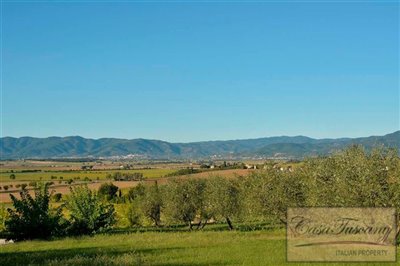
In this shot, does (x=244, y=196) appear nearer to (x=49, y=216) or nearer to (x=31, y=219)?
(x=49, y=216)

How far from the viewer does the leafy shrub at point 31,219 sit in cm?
4247

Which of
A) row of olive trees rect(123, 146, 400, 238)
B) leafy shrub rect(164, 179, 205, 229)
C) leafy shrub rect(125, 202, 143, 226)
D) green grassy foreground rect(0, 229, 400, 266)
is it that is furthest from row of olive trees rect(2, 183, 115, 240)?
leafy shrub rect(125, 202, 143, 226)

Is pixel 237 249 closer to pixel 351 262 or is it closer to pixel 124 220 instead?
pixel 351 262

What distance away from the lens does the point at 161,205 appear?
70.7 meters

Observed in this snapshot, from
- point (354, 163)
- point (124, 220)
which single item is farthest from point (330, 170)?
point (124, 220)

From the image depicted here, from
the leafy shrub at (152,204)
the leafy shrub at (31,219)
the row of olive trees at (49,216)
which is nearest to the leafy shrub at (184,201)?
the leafy shrub at (152,204)

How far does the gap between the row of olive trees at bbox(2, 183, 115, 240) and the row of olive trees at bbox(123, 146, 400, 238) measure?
15599 millimetres

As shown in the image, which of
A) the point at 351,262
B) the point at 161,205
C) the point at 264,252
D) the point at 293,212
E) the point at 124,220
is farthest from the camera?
the point at 124,220

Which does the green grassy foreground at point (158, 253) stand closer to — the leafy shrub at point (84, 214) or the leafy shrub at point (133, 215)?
the leafy shrub at point (84, 214)

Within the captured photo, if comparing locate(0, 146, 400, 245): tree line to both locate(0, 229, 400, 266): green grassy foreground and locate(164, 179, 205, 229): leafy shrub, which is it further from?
locate(0, 229, 400, 266): green grassy foreground

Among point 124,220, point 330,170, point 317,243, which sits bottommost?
point 124,220

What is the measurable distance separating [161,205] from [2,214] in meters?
22.3

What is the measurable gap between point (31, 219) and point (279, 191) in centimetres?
2422

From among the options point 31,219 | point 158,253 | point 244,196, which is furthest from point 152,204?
point 158,253
